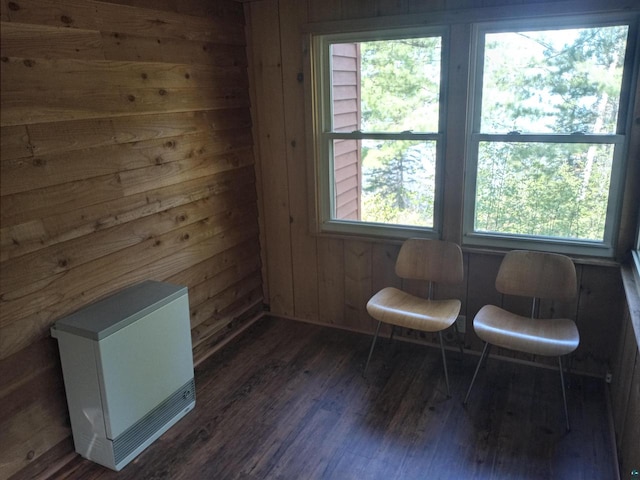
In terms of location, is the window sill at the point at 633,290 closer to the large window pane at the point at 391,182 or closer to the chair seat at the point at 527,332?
the chair seat at the point at 527,332

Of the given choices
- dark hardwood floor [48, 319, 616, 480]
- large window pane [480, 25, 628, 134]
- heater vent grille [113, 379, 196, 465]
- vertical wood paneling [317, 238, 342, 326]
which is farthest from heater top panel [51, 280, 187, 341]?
large window pane [480, 25, 628, 134]

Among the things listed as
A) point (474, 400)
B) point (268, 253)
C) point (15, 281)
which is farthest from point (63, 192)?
point (474, 400)

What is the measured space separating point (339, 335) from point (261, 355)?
0.55 m

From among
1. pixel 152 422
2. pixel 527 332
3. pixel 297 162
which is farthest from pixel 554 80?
pixel 152 422

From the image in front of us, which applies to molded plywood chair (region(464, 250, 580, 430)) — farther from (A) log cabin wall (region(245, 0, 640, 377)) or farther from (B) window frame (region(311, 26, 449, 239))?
(B) window frame (region(311, 26, 449, 239))

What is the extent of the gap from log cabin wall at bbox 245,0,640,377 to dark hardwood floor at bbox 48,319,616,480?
1.08ft

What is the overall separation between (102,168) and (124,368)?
34.9 inches

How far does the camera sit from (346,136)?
10.1 ft

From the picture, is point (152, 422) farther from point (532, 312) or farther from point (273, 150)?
point (532, 312)

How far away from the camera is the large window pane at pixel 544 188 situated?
2557 mm

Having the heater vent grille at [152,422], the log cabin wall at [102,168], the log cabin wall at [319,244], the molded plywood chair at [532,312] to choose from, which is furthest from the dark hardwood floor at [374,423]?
the log cabin wall at [102,168]

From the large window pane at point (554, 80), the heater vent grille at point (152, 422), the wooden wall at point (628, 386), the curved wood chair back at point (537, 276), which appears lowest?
the heater vent grille at point (152, 422)

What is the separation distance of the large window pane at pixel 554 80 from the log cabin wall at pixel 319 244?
7.5 inches

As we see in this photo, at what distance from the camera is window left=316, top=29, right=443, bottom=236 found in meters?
2.83
